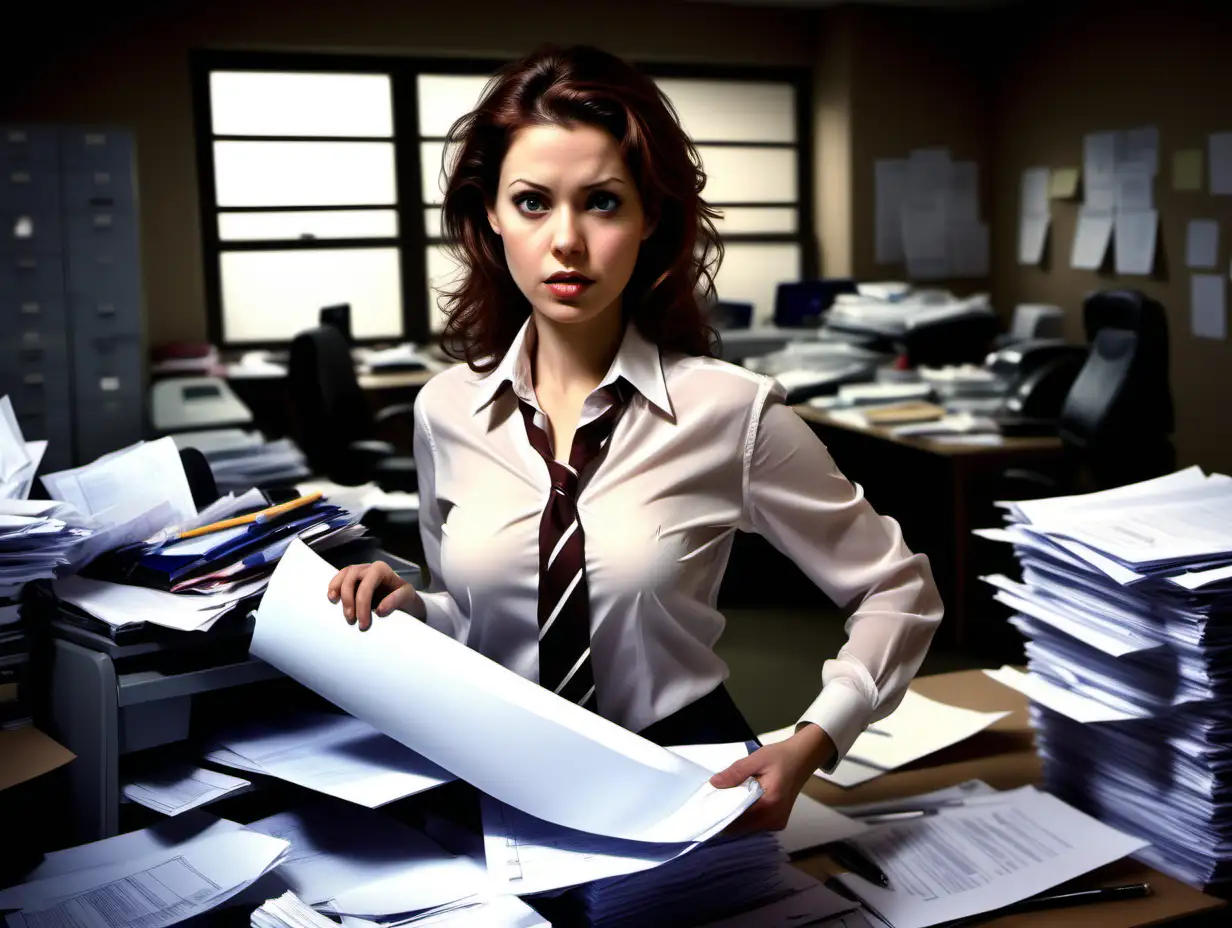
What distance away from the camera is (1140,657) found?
4.22ft

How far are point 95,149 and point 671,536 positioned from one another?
4.14 meters

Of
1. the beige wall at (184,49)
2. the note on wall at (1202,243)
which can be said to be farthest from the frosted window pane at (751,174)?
the note on wall at (1202,243)

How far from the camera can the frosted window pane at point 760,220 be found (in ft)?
23.1

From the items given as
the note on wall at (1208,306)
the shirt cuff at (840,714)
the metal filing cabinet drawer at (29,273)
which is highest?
the metal filing cabinet drawer at (29,273)

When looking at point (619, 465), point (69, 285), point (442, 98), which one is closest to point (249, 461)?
point (69, 285)

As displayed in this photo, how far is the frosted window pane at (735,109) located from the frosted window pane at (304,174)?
5.60 ft

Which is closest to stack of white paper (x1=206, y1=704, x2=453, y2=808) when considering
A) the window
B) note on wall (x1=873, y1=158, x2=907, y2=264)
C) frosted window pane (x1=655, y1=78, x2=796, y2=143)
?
the window

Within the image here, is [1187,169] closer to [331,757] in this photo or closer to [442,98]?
[442,98]

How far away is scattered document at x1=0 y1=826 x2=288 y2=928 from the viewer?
3.26ft

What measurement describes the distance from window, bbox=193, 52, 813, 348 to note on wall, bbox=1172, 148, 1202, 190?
8.72 ft

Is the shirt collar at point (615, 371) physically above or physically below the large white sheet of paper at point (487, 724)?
above

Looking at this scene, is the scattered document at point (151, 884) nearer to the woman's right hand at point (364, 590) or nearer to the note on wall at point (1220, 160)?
the woman's right hand at point (364, 590)

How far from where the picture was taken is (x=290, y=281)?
6242 mm

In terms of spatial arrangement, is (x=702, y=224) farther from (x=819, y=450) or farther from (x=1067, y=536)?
(x=1067, y=536)
